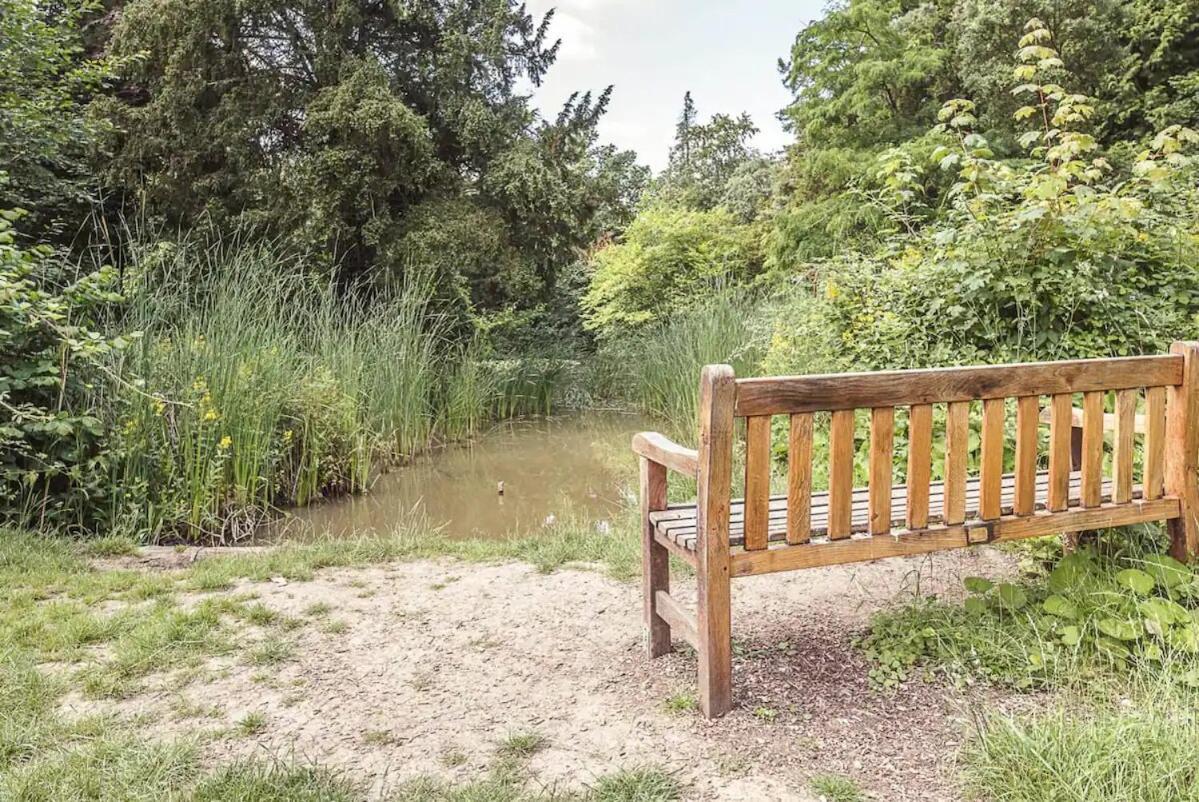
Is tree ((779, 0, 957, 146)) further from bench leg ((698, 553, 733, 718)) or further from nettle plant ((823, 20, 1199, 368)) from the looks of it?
bench leg ((698, 553, 733, 718))

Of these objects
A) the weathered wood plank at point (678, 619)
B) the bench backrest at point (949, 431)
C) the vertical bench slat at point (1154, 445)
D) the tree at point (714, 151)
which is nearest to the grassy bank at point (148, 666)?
the weathered wood plank at point (678, 619)

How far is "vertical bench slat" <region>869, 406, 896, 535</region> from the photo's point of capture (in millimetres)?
1976

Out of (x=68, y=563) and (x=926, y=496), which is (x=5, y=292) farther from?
(x=926, y=496)

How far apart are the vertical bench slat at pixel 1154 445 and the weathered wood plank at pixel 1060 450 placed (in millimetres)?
366

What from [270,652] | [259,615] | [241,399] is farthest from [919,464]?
[241,399]

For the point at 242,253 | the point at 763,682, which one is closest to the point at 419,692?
the point at 763,682

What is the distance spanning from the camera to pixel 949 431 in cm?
204

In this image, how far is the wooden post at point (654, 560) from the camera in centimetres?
231

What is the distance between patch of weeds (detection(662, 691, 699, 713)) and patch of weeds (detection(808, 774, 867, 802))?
1.37ft

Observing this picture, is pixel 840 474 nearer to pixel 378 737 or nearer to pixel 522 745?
pixel 522 745

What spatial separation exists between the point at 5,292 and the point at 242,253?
322cm

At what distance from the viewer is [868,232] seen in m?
8.57

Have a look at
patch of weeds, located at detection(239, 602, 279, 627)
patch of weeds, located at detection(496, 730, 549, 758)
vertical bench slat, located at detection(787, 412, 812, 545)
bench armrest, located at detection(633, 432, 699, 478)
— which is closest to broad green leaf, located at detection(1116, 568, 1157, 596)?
vertical bench slat, located at detection(787, 412, 812, 545)

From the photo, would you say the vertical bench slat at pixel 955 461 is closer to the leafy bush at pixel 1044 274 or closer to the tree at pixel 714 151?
the leafy bush at pixel 1044 274
